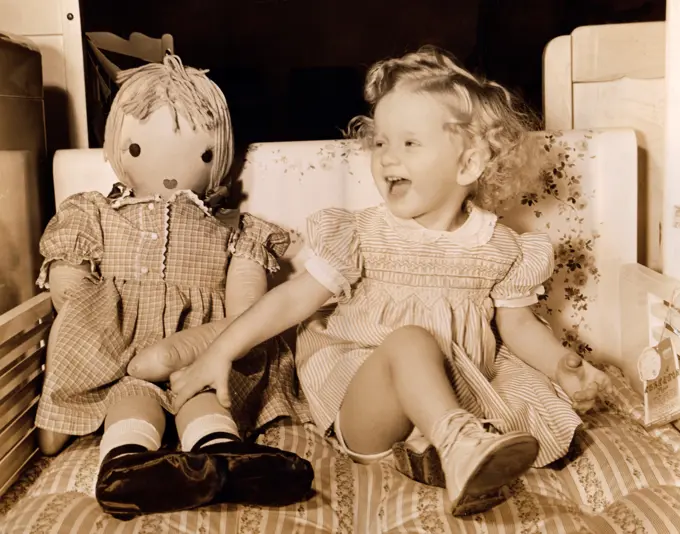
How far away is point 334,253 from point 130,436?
34cm

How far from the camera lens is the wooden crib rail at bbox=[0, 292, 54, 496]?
98 centimetres

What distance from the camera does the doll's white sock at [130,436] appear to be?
35.6 inches

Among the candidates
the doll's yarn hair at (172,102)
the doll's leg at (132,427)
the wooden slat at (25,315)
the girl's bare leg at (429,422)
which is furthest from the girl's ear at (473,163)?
the wooden slat at (25,315)

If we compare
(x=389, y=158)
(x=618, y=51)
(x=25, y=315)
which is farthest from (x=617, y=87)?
(x=25, y=315)

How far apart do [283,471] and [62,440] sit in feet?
1.21

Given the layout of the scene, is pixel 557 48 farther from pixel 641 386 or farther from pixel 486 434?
pixel 486 434

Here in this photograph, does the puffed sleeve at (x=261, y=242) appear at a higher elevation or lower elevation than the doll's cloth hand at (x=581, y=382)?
higher

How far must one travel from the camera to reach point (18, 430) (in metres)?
1.02

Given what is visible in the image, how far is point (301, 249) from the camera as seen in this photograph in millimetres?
1255

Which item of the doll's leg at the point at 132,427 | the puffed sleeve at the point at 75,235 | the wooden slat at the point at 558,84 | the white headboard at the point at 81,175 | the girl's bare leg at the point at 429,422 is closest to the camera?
the girl's bare leg at the point at 429,422

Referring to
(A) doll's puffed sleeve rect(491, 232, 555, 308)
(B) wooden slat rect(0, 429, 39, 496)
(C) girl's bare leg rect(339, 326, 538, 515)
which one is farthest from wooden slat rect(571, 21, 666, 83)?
(B) wooden slat rect(0, 429, 39, 496)

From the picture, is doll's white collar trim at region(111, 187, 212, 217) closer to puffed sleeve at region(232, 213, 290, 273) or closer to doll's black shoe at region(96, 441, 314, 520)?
puffed sleeve at region(232, 213, 290, 273)

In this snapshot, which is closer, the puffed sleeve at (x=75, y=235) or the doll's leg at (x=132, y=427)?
the doll's leg at (x=132, y=427)

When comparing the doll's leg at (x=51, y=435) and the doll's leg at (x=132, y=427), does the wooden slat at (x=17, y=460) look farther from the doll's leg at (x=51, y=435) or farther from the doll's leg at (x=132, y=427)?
the doll's leg at (x=132, y=427)
